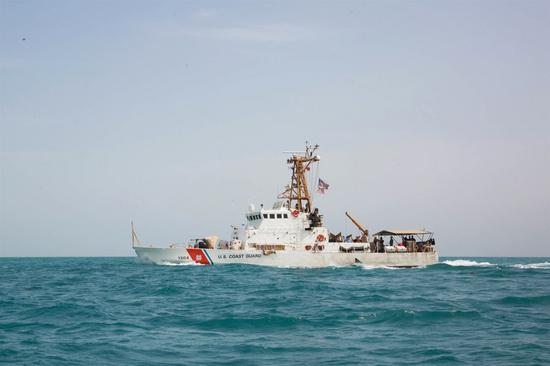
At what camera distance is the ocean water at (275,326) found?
14.1 meters

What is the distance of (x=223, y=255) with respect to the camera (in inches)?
1996

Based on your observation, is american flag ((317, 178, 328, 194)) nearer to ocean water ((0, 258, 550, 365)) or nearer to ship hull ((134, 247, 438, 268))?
ship hull ((134, 247, 438, 268))

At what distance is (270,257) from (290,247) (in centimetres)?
230

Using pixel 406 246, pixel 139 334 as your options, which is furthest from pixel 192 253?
pixel 139 334

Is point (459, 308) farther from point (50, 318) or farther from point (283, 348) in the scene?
point (50, 318)

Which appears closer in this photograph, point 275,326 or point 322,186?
point 275,326

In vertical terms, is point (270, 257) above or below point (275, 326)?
above

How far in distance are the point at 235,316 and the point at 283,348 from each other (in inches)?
202

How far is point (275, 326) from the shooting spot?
18.4 metres

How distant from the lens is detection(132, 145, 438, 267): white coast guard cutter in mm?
50438

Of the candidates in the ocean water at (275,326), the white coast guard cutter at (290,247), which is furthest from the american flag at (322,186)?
the ocean water at (275,326)

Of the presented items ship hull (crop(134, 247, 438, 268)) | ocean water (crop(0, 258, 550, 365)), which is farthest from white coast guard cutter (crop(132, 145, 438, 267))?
ocean water (crop(0, 258, 550, 365))

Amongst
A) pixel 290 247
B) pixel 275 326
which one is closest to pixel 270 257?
pixel 290 247

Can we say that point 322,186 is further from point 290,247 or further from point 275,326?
point 275,326
